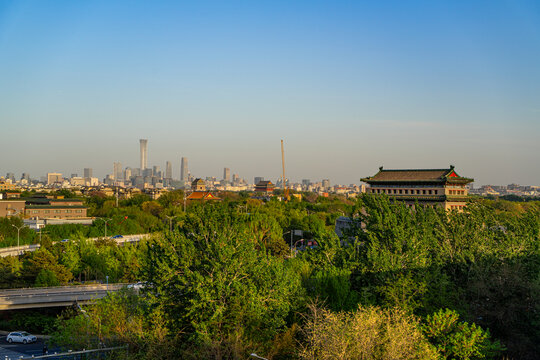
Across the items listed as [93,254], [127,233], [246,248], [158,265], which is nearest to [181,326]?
[158,265]

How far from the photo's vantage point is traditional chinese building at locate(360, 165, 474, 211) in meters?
Result: 51.4

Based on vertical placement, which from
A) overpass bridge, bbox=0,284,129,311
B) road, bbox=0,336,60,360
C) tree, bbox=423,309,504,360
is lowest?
road, bbox=0,336,60,360

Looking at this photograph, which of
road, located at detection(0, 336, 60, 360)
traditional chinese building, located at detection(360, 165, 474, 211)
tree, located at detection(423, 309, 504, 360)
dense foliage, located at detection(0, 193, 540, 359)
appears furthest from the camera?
traditional chinese building, located at detection(360, 165, 474, 211)

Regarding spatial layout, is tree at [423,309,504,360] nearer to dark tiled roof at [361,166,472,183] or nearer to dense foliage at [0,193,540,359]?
dense foliage at [0,193,540,359]

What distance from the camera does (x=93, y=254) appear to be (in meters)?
56.2

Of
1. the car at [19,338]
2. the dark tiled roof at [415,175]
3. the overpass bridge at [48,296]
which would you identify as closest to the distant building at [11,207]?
the overpass bridge at [48,296]

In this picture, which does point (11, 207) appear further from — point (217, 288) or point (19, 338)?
point (217, 288)

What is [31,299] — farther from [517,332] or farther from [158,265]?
[517,332]

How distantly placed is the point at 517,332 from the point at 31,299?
1370 inches

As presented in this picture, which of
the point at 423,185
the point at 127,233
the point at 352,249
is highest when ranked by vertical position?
the point at 423,185

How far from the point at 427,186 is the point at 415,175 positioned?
1.92 m

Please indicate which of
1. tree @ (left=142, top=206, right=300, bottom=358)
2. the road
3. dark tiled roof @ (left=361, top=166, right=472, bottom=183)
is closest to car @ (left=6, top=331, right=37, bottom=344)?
the road

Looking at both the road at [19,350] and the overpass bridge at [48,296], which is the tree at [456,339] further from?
the road at [19,350]

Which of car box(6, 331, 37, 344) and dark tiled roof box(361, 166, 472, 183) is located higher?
dark tiled roof box(361, 166, 472, 183)
